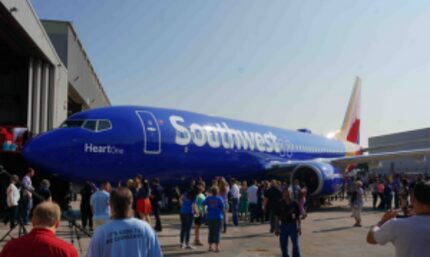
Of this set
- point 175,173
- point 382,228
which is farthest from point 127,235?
point 175,173

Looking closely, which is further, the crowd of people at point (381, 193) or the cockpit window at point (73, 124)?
the crowd of people at point (381, 193)

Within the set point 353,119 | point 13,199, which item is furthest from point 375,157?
point 13,199

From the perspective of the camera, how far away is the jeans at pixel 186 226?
912 centimetres

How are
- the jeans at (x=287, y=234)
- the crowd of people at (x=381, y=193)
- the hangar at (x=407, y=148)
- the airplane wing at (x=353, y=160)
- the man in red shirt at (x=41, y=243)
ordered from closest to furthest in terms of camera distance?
the man in red shirt at (x=41, y=243) → the jeans at (x=287, y=234) → the crowd of people at (x=381, y=193) → the airplane wing at (x=353, y=160) → the hangar at (x=407, y=148)

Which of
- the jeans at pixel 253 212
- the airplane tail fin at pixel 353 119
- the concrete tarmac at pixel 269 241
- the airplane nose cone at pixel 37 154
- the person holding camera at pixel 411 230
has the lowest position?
the concrete tarmac at pixel 269 241

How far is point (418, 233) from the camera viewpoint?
3.17m

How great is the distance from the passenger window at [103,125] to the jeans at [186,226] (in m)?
4.24

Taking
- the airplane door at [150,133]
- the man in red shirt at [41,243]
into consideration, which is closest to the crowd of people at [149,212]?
the man in red shirt at [41,243]

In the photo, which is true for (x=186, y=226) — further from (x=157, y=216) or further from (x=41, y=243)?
(x=41, y=243)

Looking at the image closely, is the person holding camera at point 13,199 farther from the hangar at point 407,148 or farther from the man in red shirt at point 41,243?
the hangar at point 407,148

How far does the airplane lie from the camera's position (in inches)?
461

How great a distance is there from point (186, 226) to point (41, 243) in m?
6.65

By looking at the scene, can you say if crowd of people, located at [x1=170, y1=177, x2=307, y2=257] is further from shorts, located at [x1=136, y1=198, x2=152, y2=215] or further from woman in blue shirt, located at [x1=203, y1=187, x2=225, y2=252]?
shorts, located at [x1=136, y1=198, x2=152, y2=215]

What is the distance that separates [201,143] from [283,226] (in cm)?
777
